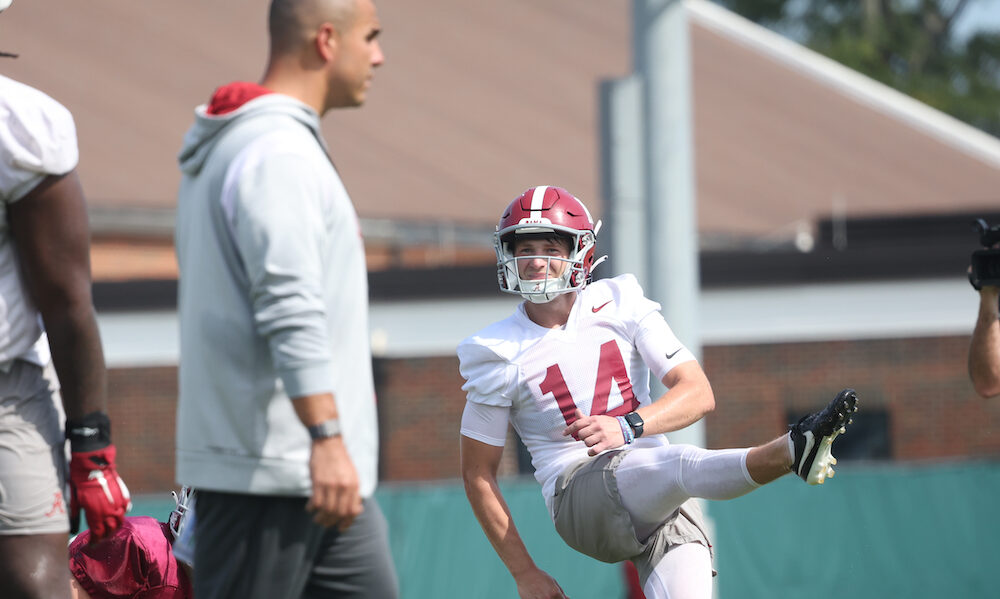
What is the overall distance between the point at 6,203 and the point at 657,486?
2266mm

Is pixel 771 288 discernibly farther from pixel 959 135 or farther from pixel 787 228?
pixel 959 135

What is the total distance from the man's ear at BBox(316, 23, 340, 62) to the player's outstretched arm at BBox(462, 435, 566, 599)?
1783 mm

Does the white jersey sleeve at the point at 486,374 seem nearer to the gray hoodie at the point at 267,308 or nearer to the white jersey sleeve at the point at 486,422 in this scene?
the white jersey sleeve at the point at 486,422

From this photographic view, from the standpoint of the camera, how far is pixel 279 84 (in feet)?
11.5

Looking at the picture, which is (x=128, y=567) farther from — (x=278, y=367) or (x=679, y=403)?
(x=679, y=403)

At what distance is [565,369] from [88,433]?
1.84 meters

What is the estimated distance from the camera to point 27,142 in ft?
11.0

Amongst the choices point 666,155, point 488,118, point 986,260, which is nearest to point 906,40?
point 488,118

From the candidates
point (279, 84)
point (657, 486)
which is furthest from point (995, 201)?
point (279, 84)

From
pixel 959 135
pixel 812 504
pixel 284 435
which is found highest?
pixel 959 135

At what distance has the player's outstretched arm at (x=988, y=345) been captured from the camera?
5.73 meters

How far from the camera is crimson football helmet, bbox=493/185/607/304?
479cm

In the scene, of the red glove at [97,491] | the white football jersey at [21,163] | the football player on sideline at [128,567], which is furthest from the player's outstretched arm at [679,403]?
the white football jersey at [21,163]

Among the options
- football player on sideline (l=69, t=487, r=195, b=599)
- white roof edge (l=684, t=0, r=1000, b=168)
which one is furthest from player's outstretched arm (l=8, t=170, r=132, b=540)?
white roof edge (l=684, t=0, r=1000, b=168)
